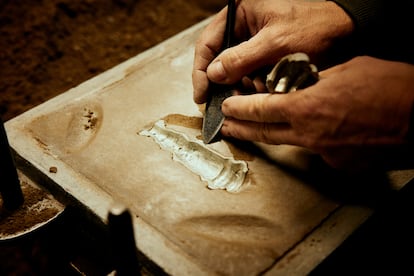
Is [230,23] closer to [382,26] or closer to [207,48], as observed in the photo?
[207,48]

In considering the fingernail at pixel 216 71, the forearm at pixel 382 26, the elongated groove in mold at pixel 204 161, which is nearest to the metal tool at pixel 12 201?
the elongated groove in mold at pixel 204 161

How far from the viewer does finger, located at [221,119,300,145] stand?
134cm

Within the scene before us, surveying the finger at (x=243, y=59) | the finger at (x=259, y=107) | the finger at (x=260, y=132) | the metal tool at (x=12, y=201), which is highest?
the finger at (x=243, y=59)

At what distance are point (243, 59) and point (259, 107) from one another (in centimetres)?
19

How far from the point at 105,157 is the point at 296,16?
2.49 feet

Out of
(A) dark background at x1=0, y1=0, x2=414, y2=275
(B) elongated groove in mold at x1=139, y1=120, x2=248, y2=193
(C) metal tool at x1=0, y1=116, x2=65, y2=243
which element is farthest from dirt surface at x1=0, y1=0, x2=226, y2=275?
(B) elongated groove in mold at x1=139, y1=120, x2=248, y2=193

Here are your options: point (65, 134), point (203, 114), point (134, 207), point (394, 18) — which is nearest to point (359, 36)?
point (394, 18)

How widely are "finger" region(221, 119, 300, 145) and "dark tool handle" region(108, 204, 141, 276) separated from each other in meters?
0.52

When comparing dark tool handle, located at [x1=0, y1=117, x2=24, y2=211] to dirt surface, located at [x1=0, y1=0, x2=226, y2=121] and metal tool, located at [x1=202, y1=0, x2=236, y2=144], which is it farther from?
dirt surface, located at [x1=0, y1=0, x2=226, y2=121]

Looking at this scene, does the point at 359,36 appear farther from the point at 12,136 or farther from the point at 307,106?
the point at 12,136

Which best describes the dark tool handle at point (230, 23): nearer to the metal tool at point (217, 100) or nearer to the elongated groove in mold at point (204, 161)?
the metal tool at point (217, 100)

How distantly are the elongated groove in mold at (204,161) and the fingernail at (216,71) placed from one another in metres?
0.22

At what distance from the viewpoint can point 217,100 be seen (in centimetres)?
156

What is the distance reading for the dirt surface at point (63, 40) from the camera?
9.98 feet
